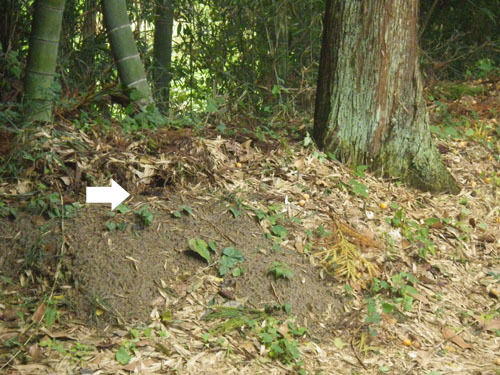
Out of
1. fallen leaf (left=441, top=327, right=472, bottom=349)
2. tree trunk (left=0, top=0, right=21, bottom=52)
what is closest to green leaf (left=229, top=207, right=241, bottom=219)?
fallen leaf (left=441, top=327, right=472, bottom=349)

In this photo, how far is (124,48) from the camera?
5.35 meters

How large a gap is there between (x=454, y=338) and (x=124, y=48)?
10.5ft

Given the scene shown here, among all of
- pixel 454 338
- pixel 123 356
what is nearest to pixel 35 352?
pixel 123 356

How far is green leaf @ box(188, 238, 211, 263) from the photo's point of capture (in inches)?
164

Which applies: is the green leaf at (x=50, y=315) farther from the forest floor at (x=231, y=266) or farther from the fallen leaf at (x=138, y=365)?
the fallen leaf at (x=138, y=365)

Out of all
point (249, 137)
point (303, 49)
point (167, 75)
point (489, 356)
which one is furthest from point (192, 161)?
point (303, 49)

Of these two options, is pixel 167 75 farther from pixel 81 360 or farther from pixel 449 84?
pixel 81 360

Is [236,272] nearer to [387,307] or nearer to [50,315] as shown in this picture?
[387,307]

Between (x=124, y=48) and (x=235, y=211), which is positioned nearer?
(x=235, y=211)

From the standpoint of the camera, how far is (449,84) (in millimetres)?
7820

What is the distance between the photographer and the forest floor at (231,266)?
147 inches

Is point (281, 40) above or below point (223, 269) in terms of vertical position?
above

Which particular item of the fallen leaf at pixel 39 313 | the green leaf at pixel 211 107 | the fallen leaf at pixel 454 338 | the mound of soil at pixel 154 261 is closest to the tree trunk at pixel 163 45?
the green leaf at pixel 211 107

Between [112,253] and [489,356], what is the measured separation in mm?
2334
